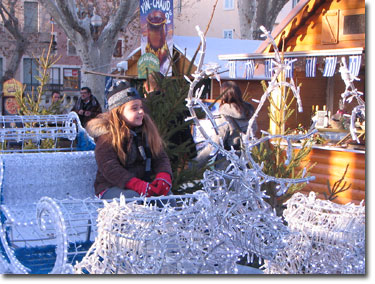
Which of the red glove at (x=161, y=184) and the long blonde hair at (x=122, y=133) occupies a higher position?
the long blonde hair at (x=122, y=133)

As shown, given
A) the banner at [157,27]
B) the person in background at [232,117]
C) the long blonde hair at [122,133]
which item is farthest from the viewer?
the banner at [157,27]

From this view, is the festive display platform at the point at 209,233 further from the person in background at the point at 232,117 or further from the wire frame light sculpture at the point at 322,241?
A: the person in background at the point at 232,117

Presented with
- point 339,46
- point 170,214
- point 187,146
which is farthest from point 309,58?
point 170,214

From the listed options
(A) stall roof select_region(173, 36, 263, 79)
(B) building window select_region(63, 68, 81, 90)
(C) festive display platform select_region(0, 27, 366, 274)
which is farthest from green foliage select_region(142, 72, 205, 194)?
(B) building window select_region(63, 68, 81, 90)

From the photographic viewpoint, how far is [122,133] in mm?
4031

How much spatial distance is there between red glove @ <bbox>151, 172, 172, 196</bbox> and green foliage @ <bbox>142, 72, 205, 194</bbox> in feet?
2.81

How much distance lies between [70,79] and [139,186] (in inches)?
1564

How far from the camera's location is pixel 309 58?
27.3 feet

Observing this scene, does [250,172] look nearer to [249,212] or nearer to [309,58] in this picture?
[249,212]

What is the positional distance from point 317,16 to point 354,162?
2.66 m

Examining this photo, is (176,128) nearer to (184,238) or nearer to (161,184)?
(161,184)

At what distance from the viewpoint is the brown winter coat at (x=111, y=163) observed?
3.92 meters

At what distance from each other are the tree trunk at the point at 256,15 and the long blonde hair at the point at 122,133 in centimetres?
1666

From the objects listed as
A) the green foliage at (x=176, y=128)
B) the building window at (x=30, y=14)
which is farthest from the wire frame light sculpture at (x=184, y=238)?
the building window at (x=30, y=14)
